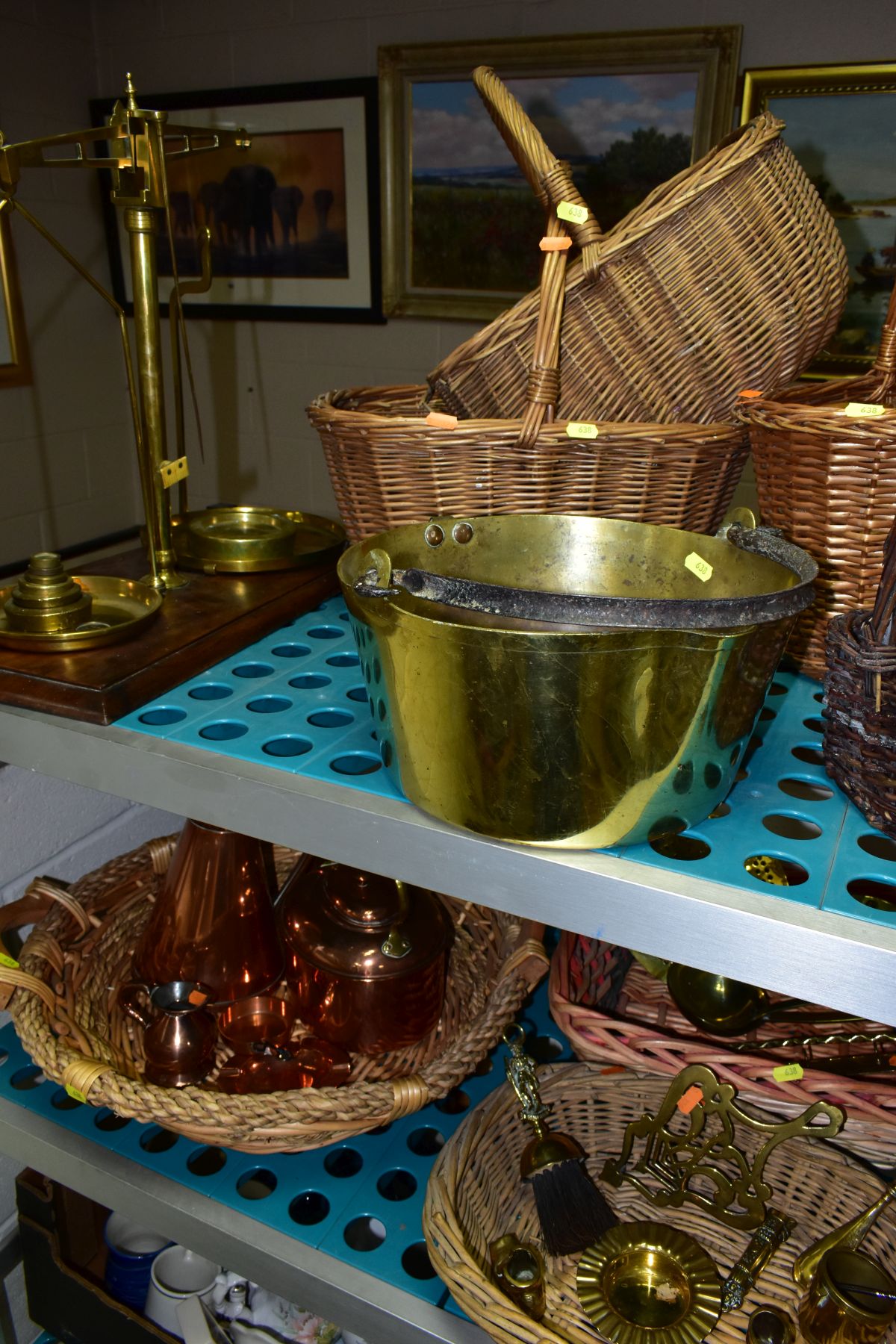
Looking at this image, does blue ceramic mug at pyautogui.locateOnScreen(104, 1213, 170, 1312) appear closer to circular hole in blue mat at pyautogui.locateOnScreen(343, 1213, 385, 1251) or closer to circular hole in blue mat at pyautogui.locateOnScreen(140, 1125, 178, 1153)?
circular hole in blue mat at pyautogui.locateOnScreen(140, 1125, 178, 1153)

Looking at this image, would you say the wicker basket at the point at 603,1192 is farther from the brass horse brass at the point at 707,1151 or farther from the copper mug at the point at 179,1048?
the copper mug at the point at 179,1048

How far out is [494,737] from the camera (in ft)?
1.70

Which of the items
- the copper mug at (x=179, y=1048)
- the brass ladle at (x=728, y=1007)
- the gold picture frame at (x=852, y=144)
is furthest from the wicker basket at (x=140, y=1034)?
the gold picture frame at (x=852, y=144)

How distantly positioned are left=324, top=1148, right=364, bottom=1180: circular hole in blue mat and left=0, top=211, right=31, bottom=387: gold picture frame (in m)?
1.90

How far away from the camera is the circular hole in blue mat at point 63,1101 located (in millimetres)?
899

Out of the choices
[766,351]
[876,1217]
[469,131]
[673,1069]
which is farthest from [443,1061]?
[469,131]

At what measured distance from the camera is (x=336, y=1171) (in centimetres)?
83

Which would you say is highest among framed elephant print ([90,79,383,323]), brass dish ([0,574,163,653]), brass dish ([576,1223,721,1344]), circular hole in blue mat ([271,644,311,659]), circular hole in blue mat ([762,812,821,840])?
framed elephant print ([90,79,383,323])

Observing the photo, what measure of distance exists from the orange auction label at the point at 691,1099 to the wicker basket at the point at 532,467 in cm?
45

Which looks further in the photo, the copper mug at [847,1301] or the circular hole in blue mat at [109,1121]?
the circular hole in blue mat at [109,1121]

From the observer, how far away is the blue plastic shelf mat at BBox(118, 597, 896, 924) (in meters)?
0.55

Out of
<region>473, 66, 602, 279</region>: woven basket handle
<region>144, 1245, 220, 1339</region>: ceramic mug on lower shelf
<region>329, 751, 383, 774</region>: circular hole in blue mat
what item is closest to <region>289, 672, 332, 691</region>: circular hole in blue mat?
<region>329, 751, 383, 774</region>: circular hole in blue mat

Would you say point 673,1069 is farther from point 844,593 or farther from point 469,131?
point 469,131

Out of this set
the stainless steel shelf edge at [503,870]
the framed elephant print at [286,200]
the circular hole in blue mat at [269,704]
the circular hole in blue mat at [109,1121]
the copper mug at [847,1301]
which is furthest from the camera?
the framed elephant print at [286,200]
